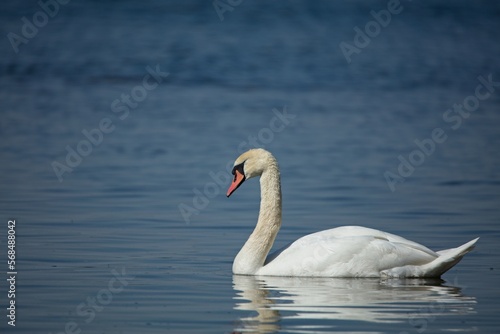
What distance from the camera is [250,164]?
11.4m

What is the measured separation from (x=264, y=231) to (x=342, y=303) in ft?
7.05

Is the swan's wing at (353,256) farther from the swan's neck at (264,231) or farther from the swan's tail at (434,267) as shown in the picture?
the swan's neck at (264,231)

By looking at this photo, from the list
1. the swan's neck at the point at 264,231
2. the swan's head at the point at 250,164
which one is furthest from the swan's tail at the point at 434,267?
the swan's head at the point at 250,164

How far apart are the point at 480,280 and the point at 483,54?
31.2 m

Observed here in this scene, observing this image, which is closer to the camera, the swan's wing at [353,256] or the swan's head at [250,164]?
the swan's wing at [353,256]

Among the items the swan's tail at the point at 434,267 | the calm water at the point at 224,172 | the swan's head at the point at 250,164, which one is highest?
the swan's head at the point at 250,164

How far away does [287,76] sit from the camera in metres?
35.3

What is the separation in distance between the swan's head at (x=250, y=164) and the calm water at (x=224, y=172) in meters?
0.86

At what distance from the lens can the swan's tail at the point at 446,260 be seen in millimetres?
10281

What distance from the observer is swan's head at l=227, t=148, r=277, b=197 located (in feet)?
37.3

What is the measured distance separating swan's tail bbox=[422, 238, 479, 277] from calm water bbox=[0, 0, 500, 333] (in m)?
0.12

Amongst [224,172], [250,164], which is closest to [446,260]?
[250,164]

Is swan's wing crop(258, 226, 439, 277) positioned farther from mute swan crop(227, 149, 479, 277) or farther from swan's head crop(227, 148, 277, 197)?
swan's head crop(227, 148, 277, 197)

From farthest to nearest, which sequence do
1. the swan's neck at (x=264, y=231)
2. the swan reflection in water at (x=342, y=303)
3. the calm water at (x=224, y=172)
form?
the swan's neck at (x=264, y=231) < the calm water at (x=224, y=172) < the swan reflection in water at (x=342, y=303)
